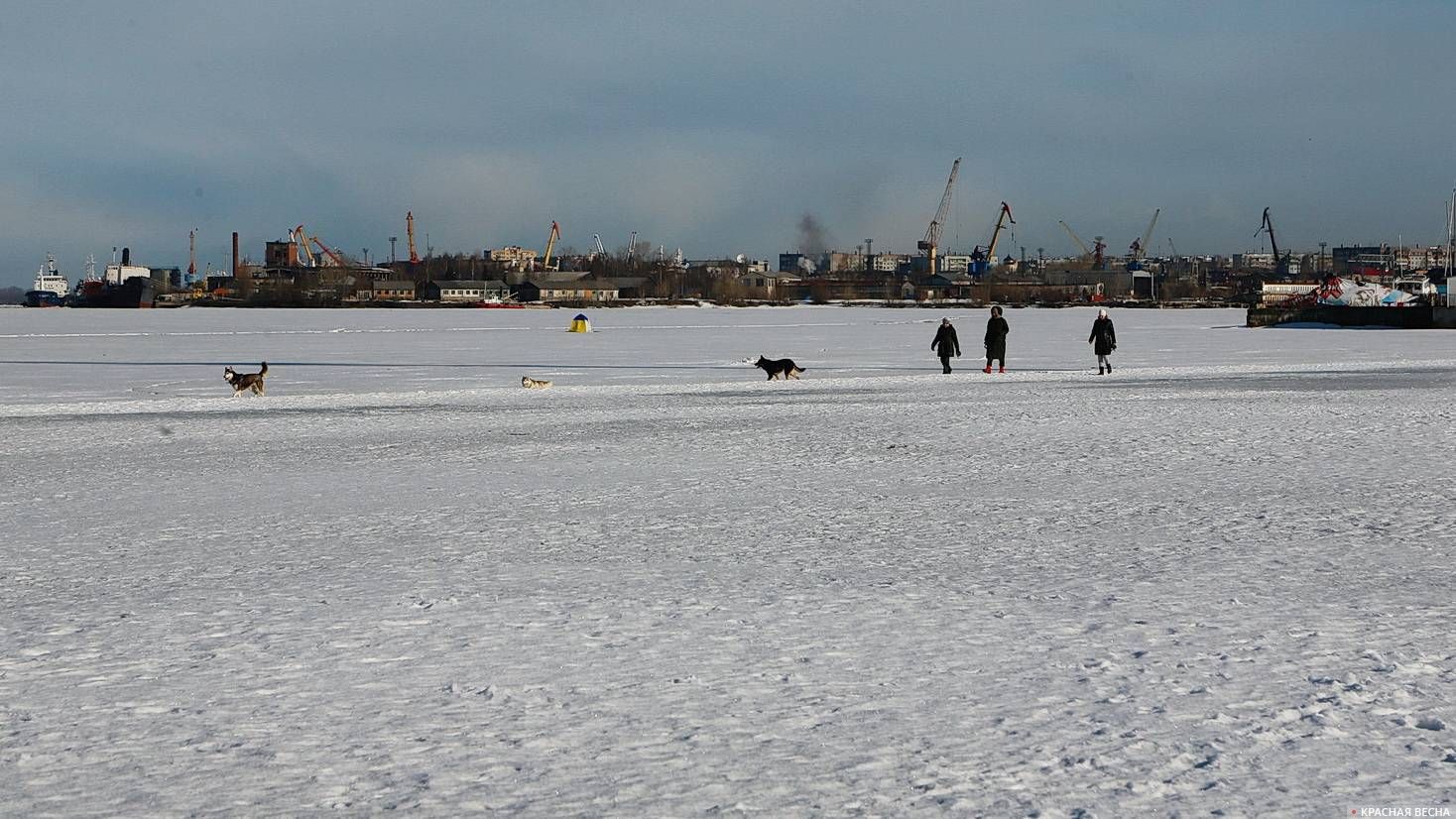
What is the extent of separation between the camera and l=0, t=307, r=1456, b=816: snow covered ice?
13.3 feet

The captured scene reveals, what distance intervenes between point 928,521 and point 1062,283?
180 metres

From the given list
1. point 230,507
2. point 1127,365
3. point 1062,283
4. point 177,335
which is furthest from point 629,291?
point 230,507

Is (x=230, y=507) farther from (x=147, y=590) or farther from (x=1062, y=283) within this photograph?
(x=1062, y=283)

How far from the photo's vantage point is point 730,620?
5.96m

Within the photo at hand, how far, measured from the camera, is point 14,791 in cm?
394

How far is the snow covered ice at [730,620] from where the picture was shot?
406cm

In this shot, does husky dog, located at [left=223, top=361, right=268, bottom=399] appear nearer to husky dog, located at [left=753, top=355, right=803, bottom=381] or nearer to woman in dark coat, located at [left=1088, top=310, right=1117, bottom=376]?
husky dog, located at [left=753, top=355, right=803, bottom=381]

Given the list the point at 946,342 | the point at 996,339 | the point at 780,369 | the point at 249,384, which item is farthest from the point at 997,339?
the point at 249,384

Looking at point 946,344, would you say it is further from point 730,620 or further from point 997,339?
point 730,620

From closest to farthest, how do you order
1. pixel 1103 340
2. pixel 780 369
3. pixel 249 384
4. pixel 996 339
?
pixel 249 384 < pixel 780 369 < pixel 1103 340 < pixel 996 339

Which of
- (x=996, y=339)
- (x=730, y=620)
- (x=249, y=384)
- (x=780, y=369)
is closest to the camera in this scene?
(x=730, y=620)

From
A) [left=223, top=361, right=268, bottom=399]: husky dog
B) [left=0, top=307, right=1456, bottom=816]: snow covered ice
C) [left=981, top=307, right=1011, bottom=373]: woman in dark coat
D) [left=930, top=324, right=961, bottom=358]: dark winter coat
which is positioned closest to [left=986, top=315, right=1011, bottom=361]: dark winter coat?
[left=981, top=307, right=1011, bottom=373]: woman in dark coat

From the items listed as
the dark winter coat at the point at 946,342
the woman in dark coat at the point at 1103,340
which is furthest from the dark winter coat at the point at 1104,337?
the dark winter coat at the point at 946,342

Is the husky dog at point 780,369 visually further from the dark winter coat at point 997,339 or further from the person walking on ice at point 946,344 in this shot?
the dark winter coat at point 997,339
